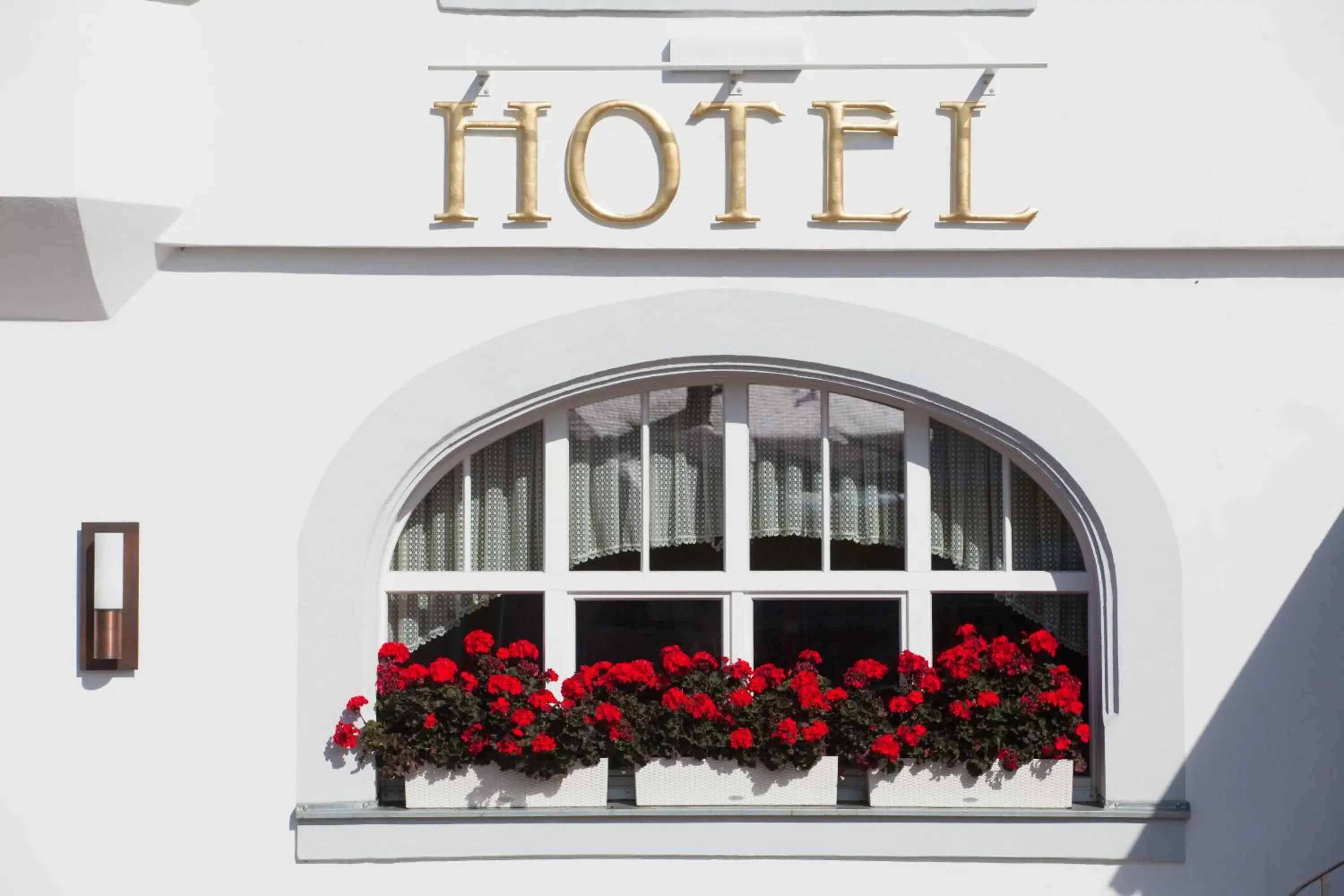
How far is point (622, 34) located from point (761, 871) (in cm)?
Answer: 349

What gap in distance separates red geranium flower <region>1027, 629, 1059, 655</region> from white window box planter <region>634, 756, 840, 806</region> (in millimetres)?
968

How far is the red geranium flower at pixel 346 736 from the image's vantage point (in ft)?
18.0

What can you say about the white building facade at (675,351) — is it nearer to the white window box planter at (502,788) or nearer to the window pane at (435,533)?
the white window box planter at (502,788)

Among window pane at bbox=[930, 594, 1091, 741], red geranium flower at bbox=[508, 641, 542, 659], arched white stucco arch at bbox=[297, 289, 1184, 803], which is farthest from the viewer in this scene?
window pane at bbox=[930, 594, 1091, 741]

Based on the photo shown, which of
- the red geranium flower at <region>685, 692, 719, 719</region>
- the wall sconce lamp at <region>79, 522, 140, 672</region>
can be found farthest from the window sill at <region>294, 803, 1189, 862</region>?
the wall sconce lamp at <region>79, 522, 140, 672</region>

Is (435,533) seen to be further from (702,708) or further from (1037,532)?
(1037,532)

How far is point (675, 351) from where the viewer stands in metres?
5.60

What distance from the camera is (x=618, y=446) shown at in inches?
233

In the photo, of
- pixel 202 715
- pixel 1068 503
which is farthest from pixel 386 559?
pixel 1068 503

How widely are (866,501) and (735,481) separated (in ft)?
1.92

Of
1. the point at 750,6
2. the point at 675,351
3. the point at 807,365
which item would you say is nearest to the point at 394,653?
the point at 675,351

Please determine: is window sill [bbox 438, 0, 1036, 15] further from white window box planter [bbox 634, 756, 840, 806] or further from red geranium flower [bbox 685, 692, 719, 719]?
white window box planter [bbox 634, 756, 840, 806]

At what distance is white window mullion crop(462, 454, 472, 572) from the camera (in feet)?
19.4

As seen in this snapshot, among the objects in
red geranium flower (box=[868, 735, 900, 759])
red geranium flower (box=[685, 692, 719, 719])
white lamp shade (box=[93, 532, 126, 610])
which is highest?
white lamp shade (box=[93, 532, 126, 610])
